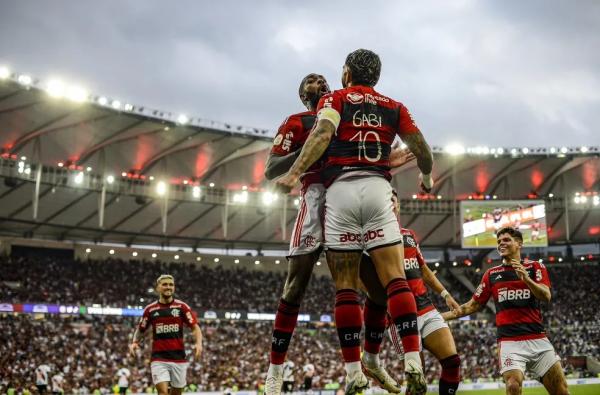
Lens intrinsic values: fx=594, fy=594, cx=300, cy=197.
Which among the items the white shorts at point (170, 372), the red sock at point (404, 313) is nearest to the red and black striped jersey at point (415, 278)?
the red sock at point (404, 313)

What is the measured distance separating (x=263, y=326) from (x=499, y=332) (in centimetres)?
4110

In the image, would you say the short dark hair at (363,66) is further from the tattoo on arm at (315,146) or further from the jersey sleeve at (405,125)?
the tattoo on arm at (315,146)

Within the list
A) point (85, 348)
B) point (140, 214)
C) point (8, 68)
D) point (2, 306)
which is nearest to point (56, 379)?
point (85, 348)

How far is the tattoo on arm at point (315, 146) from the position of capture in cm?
502

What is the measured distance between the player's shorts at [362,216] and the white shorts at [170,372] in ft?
22.0

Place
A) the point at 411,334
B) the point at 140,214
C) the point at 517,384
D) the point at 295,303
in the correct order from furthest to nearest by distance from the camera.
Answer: the point at 140,214
the point at 517,384
the point at 295,303
the point at 411,334

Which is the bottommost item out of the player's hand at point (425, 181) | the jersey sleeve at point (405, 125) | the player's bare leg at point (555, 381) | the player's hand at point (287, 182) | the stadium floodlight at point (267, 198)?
the player's bare leg at point (555, 381)

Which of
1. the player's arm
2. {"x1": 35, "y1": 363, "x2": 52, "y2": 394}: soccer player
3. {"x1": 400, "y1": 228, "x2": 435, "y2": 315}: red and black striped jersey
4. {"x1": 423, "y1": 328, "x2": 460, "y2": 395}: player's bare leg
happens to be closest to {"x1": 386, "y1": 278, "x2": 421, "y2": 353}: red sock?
{"x1": 423, "y1": 328, "x2": 460, "y2": 395}: player's bare leg

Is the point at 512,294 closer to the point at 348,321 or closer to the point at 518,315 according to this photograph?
the point at 518,315

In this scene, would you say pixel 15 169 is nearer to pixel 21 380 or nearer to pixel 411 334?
pixel 21 380

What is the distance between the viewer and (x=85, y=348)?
3597 centimetres

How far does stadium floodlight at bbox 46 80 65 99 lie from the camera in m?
38.9

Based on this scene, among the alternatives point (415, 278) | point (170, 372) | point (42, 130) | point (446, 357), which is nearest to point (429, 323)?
point (446, 357)

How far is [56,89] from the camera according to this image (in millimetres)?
39156
